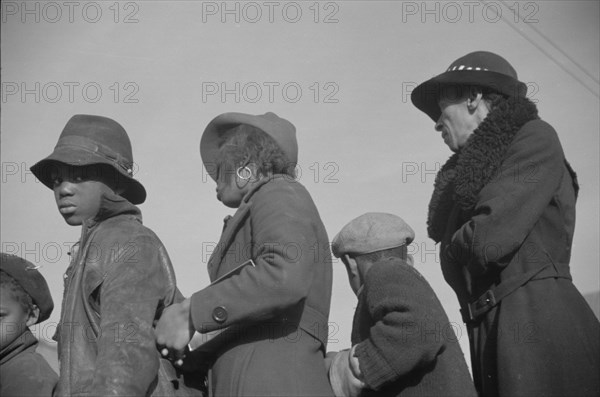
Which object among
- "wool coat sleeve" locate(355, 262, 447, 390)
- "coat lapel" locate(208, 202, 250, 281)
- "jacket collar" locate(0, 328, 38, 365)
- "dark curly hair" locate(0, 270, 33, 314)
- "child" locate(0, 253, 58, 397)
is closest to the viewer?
"wool coat sleeve" locate(355, 262, 447, 390)

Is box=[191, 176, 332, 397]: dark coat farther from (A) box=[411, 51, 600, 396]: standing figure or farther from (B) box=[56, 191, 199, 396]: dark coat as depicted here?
(A) box=[411, 51, 600, 396]: standing figure

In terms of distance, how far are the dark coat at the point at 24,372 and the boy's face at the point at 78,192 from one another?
72 cm

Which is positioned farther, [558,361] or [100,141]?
[100,141]

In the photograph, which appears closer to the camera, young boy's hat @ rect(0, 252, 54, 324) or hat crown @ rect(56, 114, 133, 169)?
hat crown @ rect(56, 114, 133, 169)

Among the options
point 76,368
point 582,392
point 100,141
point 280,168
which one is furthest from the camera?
point 100,141

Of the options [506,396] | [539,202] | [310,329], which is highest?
[539,202]

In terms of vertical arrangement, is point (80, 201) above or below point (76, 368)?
above

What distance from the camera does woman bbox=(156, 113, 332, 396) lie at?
346cm

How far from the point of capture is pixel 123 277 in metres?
3.81

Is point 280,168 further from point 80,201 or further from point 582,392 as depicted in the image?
point 582,392

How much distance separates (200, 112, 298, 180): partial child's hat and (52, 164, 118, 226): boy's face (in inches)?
20.1

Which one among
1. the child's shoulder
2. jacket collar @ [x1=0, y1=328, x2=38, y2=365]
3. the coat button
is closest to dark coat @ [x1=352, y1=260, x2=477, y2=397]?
the coat button

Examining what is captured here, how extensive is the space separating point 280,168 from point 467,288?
3.19ft

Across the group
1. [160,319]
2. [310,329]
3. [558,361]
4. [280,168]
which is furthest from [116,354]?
[558,361]
